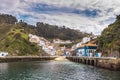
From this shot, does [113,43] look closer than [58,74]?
No

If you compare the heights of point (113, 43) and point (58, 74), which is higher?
point (113, 43)

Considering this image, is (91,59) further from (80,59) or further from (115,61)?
(115,61)

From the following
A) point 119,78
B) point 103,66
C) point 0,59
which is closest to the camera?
point 119,78

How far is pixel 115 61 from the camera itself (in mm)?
76312

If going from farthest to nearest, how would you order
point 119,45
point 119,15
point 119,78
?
1. point 119,15
2. point 119,45
3. point 119,78

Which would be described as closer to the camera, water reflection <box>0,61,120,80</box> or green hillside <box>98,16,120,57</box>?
water reflection <box>0,61,120,80</box>

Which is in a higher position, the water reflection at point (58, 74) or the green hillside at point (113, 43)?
the green hillside at point (113, 43)

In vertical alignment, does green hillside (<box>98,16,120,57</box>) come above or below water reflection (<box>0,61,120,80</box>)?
above

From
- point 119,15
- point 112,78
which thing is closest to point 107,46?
point 119,15

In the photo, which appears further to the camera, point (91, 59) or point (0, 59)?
point (0, 59)

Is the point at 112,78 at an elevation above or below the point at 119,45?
below

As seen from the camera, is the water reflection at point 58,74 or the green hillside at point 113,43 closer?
the water reflection at point 58,74

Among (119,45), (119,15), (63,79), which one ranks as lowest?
(63,79)

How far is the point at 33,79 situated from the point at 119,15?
3496 inches
